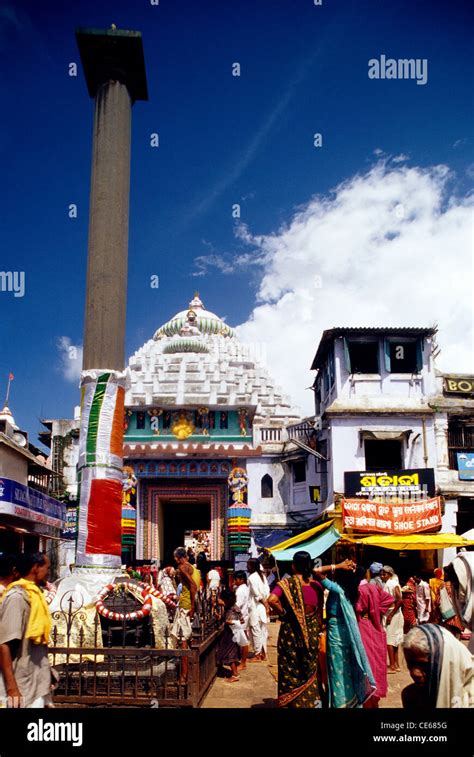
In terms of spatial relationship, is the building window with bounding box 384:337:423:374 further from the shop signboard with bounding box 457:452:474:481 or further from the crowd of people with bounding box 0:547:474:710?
the crowd of people with bounding box 0:547:474:710

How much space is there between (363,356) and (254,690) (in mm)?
16103

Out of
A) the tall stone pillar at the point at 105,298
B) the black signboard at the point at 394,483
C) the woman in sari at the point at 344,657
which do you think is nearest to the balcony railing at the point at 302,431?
the black signboard at the point at 394,483

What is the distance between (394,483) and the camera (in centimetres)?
2064

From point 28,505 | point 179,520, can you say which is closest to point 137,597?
point 28,505

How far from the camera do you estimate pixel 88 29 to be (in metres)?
11.6

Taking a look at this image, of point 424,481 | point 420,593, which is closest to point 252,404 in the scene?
point 424,481

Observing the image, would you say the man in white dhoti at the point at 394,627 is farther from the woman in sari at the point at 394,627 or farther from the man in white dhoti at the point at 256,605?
the man in white dhoti at the point at 256,605

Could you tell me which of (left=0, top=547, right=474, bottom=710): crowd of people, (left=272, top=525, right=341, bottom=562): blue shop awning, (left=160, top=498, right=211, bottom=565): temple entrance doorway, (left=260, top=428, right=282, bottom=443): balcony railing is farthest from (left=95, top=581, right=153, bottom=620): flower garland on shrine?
(left=160, top=498, right=211, bottom=565): temple entrance doorway

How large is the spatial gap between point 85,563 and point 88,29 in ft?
30.1

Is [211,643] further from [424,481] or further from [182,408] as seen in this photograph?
[182,408]

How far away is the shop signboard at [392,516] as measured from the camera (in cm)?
1958

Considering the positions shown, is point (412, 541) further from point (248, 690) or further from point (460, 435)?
point (248, 690)

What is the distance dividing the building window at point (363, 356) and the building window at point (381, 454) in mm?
2561

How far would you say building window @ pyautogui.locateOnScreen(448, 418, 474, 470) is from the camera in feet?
73.0
